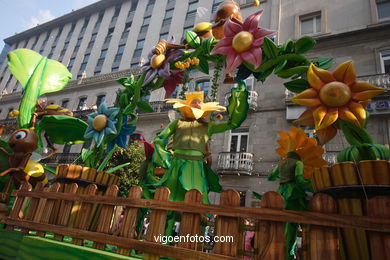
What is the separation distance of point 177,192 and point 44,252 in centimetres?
121

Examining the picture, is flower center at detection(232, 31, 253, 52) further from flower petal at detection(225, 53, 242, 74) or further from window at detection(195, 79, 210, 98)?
window at detection(195, 79, 210, 98)

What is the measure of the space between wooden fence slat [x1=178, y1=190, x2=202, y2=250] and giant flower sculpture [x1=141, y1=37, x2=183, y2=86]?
5.94 ft

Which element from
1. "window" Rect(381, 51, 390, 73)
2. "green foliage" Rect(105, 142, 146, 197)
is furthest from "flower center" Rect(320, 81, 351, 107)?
"window" Rect(381, 51, 390, 73)

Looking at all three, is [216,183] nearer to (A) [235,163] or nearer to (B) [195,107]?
(B) [195,107]

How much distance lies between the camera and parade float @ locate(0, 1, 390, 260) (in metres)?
1.36

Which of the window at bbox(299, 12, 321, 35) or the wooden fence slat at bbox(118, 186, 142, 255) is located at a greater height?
the window at bbox(299, 12, 321, 35)

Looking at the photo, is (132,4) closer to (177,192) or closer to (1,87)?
(1,87)

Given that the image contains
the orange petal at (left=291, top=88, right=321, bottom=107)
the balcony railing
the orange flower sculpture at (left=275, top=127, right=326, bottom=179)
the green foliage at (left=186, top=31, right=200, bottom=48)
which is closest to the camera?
the orange petal at (left=291, top=88, right=321, bottom=107)

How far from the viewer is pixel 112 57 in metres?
20.5

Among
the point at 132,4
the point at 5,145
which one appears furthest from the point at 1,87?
the point at 5,145

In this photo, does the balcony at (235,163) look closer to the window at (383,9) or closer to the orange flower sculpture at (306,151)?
the orange flower sculpture at (306,151)

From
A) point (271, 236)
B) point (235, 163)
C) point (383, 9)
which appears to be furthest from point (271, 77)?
point (271, 236)

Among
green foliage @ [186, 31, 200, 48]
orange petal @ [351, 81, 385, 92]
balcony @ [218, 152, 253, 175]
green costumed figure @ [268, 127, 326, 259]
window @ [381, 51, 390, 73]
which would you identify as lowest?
green costumed figure @ [268, 127, 326, 259]

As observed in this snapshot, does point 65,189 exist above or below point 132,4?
below
